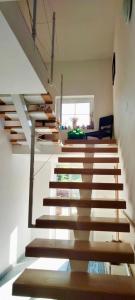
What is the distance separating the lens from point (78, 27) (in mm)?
5129

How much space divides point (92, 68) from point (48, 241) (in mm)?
4665

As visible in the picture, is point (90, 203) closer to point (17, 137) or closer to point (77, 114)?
point (17, 137)

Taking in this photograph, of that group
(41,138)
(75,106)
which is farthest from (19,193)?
(75,106)

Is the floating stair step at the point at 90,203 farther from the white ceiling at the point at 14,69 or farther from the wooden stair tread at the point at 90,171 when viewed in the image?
the white ceiling at the point at 14,69

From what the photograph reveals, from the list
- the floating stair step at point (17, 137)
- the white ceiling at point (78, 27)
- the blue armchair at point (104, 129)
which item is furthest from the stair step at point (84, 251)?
the white ceiling at point (78, 27)

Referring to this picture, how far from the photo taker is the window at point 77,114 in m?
6.14

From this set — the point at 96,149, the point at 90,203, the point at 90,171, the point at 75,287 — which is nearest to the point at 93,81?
the point at 96,149

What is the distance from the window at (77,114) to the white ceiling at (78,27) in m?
1.09

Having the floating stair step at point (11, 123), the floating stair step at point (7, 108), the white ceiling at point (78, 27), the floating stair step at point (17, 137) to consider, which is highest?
the white ceiling at point (78, 27)

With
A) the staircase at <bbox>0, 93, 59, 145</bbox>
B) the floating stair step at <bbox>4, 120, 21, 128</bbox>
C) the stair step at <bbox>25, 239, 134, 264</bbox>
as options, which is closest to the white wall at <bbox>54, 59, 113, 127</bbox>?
the staircase at <bbox>0, 93, 59, 145</bbox>

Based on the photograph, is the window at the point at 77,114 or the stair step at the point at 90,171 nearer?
the stair step at the point at 90,171

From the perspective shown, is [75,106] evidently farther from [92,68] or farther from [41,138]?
[41,138]

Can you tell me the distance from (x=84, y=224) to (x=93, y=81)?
424 cm

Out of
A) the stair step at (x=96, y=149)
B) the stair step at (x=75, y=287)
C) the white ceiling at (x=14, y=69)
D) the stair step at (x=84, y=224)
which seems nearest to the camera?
the stair step at (x=75, y=287)
